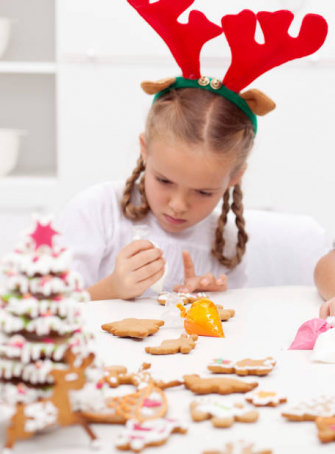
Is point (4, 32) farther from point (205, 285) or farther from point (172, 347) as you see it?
point (172, 347)

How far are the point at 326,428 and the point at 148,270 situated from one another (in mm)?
683

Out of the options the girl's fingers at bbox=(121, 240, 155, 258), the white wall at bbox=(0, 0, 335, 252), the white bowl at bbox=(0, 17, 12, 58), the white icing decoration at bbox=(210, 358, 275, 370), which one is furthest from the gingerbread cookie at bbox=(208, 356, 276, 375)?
the white bowl at bbox=(0, 17, 12, 58)

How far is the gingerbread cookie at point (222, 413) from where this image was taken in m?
0.58

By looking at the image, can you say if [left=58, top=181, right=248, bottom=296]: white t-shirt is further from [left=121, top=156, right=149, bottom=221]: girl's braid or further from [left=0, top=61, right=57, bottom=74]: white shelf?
[left=0, top=61, right=57, bottom=74]: white shelf

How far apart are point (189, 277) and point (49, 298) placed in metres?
0.88

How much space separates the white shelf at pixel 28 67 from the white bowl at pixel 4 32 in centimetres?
7

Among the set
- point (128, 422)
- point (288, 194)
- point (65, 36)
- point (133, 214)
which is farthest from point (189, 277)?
point (65, 36)

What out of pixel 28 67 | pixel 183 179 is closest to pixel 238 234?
pixel 183 179

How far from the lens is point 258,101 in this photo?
1.37 m

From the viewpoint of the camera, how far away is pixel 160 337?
89 centimetres

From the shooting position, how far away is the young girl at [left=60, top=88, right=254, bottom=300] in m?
1.27

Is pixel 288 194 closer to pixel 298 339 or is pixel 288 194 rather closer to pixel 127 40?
pixel 127 40

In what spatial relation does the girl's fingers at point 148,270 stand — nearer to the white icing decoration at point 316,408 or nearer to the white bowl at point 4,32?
the white icing decoration at point 316,408

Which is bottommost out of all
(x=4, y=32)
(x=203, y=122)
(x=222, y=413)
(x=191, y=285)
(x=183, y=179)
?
(x=191, y=285)
